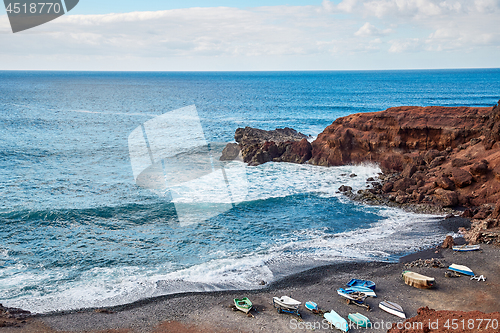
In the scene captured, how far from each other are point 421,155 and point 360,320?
63.3 ft

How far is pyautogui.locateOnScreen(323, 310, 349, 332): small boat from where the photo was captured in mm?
12141

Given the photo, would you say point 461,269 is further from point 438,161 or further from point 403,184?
point 438,161

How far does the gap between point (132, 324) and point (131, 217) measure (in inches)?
415

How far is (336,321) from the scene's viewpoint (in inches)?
488

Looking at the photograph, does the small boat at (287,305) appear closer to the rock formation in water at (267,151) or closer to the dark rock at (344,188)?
the dark rock at (344,188)

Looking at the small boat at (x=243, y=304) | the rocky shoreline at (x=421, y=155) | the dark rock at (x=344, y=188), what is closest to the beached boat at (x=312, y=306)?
the small boat at (x=243, y=304)

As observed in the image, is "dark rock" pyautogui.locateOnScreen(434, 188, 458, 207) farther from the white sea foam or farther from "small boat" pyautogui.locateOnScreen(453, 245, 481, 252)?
"small boat" pyautogui.locateOnScreen(453, 245, 481, 252)

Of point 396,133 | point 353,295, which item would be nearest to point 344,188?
point 396,133

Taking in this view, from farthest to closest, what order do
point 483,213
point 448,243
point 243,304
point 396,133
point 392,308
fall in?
point 396,133 < point 483,213 < point 448,243 < point 243,304 < point 392,308

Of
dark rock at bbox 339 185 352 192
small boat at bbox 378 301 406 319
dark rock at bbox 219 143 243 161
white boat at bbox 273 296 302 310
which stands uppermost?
dark rock at bbox 219 143 243 161

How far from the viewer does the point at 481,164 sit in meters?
22.7

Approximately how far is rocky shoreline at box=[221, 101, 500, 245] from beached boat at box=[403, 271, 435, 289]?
17.6ft

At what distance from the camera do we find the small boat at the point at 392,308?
12652 mm

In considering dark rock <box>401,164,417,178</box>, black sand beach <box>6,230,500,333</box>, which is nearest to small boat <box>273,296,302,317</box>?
black sand beach <box>6,230,500,333</box>
